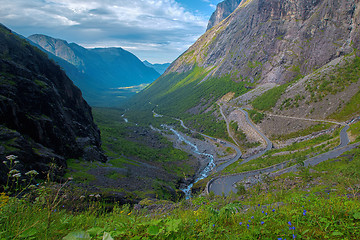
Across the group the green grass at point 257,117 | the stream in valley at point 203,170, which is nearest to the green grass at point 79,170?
the stream in valley at point 203,170

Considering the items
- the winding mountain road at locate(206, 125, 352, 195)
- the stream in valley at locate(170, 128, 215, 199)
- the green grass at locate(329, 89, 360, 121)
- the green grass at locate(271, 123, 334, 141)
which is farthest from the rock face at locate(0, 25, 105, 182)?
the green grass at locate(329, 89, 360, 121)

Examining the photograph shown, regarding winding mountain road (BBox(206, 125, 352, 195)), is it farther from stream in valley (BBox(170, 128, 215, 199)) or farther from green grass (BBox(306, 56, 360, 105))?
green grass (BBox(306, 56, 360, 105))

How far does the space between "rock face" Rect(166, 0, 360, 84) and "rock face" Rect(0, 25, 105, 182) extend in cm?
7535

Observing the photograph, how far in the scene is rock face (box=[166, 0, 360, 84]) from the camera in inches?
2441

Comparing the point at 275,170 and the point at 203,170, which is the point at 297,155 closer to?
the point at 275,170

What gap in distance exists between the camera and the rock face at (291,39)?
62.0 meters

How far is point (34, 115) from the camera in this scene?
28.7 m

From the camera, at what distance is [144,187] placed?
2745 cm

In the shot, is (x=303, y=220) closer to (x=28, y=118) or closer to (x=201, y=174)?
(x=28, y=118)

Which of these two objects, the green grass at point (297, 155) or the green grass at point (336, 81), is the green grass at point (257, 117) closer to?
the green grass at point (336, 81)

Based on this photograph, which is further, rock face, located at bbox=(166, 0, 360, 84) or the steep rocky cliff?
rock face, located at bbox=(166, 0, 360, 84)

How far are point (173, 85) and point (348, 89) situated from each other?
155 m

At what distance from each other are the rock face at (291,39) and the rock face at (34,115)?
7535cm

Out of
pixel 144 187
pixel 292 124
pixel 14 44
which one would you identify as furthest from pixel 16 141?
pixel 292 124
